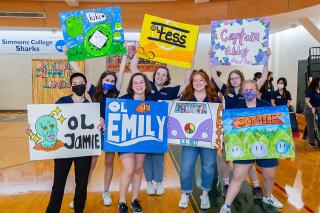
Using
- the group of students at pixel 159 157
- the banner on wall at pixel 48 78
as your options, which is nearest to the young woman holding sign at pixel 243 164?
the group of students at pixel 159 157

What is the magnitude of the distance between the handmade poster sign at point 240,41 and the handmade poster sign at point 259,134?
2.38 ft

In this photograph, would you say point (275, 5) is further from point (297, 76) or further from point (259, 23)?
point (259, 23)

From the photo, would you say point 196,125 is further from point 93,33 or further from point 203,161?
point 93,33

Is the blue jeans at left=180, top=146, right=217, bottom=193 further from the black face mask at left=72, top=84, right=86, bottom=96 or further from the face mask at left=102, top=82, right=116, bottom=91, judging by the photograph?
the black face mask at left=72, top=84, right=86, bottom=96

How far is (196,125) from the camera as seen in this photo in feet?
10.4

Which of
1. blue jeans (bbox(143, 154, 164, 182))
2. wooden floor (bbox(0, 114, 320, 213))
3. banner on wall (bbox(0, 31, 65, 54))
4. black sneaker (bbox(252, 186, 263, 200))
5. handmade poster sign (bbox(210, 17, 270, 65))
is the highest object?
banner on wall (bbox(0, 31, 65, 54))

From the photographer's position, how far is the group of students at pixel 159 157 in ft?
9.34

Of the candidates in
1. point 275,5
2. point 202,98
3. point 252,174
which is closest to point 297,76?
point 275,5

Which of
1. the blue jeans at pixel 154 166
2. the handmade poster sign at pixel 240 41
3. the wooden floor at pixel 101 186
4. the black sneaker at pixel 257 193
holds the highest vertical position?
the handmade poster sign at pixel 240 41

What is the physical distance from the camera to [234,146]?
289cm

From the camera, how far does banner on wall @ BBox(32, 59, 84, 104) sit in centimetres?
1223

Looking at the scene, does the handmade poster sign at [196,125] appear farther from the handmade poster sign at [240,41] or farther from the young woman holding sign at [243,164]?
the handmade poster sign at [240,41]

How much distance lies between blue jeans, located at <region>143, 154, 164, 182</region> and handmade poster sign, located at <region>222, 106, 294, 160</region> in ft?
3.76

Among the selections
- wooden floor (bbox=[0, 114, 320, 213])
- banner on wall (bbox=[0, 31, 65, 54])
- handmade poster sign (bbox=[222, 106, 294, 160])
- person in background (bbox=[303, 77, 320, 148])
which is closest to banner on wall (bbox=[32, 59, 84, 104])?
banner on wall (bbox=[0, 31, 65, 54])
